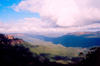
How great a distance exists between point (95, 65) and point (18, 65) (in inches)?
3883

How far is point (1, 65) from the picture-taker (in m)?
73.6

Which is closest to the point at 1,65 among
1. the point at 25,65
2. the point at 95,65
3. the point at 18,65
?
the point at 18,65

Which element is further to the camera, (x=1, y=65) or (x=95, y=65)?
(x=1, y=65)

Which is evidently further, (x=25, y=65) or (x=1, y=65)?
(x=25, y=65)

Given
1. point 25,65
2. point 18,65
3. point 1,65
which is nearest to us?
point 1,65

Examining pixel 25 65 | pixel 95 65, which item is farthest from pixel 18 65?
pixel 95 65

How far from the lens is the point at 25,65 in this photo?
326 feet

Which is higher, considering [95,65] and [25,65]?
[95,65]

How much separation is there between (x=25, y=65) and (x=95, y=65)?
101 metres

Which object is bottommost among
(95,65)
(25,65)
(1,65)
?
(25,65)

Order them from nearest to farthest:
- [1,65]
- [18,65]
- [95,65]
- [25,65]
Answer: [95,65] → [1,65] → [18,65] → [25,65]

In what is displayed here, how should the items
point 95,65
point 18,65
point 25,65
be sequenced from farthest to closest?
point 25,65 → point 18,65 → point 95,65

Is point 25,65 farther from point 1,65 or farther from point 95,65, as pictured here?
point 95,65

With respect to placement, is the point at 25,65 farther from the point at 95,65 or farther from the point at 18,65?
the point at 95,65
